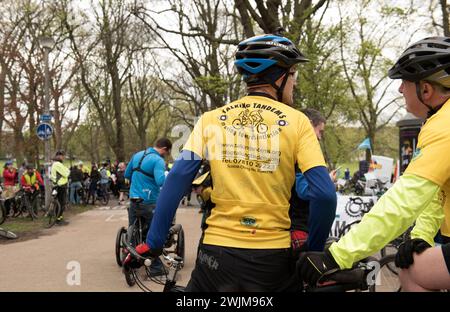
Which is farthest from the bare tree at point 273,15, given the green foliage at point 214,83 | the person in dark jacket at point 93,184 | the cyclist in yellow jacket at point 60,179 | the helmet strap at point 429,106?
the person in dark jacket at point 93,184

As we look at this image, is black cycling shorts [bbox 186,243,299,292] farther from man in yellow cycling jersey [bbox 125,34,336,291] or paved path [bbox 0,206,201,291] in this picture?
paved path [bbox 0,206,201,291]

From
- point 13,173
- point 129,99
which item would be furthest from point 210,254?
point 129,99

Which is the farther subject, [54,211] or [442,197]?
[54,211]

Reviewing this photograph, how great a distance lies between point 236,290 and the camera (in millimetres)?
2152

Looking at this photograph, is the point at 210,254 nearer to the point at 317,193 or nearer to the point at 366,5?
the point at 317,193

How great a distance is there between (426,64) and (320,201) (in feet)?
2.57

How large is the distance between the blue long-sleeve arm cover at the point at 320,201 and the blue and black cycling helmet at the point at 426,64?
0.57 meters

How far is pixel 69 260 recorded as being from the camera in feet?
28.2

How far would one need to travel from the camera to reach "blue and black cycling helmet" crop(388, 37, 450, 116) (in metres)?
2.07

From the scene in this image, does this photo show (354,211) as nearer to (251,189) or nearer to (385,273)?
(385,273)

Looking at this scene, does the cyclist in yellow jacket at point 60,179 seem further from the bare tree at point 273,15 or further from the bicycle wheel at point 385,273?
the bicycle wheel at point 385,273

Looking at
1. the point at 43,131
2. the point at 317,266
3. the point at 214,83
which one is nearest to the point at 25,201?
Result: the point at 43,131

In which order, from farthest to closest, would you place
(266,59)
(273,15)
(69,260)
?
(273,15) → (69,260) → (266,59)

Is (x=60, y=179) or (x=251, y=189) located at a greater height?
(x=251, y=189)
